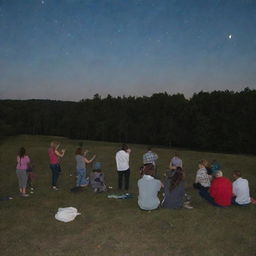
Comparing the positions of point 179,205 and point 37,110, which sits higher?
point 37,110

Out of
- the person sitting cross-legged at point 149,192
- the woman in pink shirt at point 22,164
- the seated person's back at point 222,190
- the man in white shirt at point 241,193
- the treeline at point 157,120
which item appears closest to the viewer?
the person sitting cross-legged at point 149,192

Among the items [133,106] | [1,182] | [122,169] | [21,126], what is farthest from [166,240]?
[21,126]

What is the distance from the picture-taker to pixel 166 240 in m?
8.21

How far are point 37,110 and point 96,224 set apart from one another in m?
92.0

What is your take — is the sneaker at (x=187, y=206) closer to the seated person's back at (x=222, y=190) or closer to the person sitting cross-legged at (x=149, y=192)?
the seated person's back at (x=222, y=190)

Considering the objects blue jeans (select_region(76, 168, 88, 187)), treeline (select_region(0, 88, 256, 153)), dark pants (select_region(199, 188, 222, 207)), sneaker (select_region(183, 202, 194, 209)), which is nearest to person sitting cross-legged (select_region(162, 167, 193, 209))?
sneaker (select_region(183, 202, 194, 209))

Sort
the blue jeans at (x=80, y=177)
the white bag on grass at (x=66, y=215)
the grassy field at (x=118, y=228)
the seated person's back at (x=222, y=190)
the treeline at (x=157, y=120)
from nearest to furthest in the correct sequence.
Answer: the grassy field at (x=118, y=228), the white bag on grass at (x=66, y=215), the seated person's back at (x=222, y=190), the blue jeans at (x=80, y=177), the treeline at (x=157, y=120)

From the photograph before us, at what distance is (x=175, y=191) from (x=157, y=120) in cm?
5642

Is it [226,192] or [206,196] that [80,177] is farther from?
[226,192]

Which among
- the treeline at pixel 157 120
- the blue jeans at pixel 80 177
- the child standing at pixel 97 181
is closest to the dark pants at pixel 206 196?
the child standing at pixel 97 181

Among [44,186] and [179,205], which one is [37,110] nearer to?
[44,186]

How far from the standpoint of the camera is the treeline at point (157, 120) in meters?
52.8

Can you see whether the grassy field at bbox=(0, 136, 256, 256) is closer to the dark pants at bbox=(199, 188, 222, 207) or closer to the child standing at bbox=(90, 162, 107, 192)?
the dark pants at bbox=(199, 188, 222, 207)

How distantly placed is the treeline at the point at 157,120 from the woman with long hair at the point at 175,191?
4397 cm
